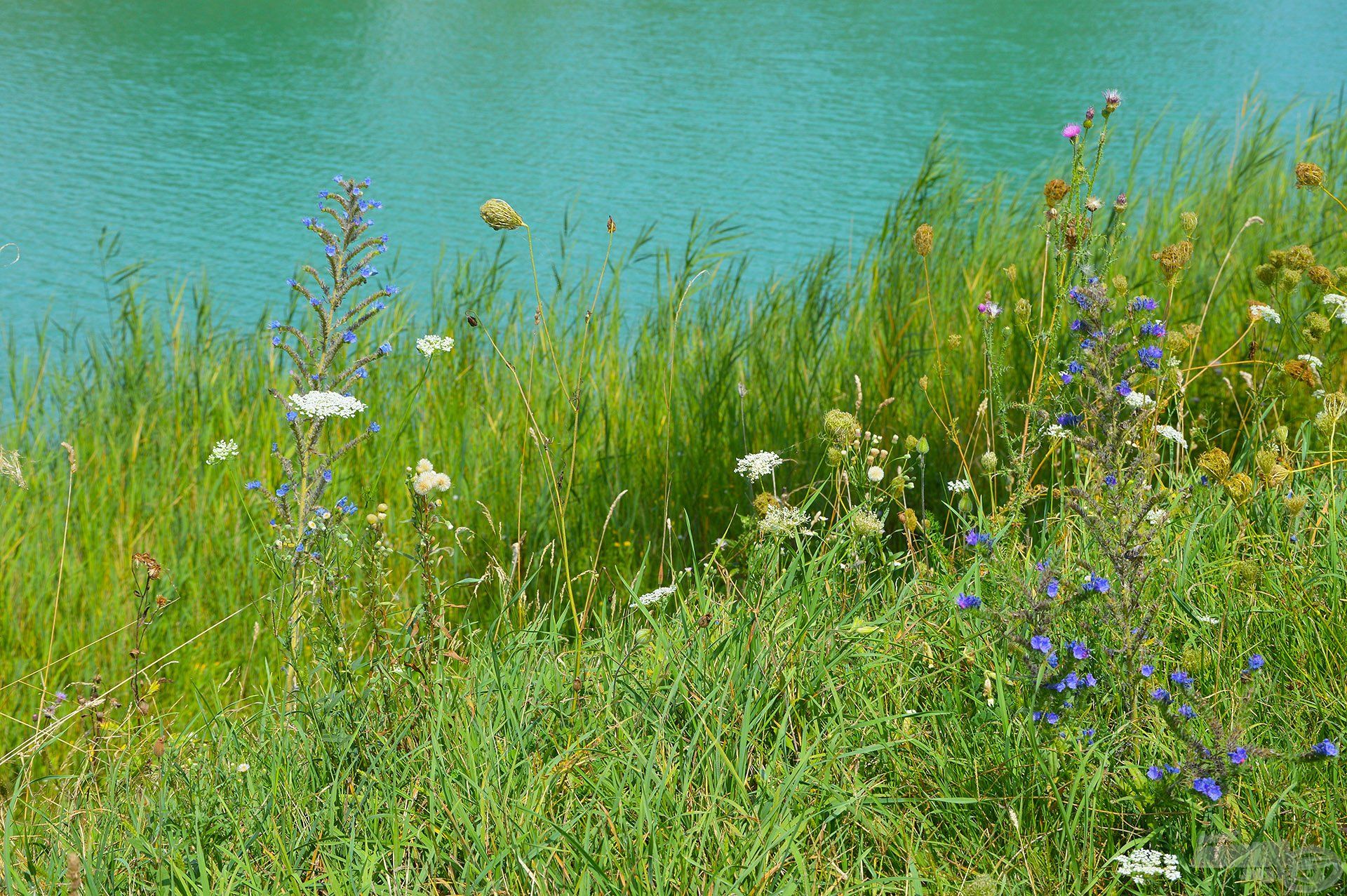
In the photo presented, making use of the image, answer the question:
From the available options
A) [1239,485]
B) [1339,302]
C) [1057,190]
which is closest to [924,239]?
[1057,190]

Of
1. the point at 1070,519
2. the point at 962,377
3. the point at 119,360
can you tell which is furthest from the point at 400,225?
the point at 1070,519

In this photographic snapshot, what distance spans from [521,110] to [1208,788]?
1230cm

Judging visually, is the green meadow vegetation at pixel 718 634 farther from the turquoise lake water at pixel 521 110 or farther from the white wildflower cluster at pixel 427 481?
the turquoise lake water at pixel 521 110

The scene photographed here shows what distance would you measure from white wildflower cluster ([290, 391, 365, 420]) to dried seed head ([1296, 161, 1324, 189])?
2.11m

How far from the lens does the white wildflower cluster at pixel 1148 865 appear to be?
4.36ft

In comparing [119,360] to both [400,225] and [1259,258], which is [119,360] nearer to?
[1259,258]

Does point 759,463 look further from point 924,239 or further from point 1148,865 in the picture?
point 1148,865

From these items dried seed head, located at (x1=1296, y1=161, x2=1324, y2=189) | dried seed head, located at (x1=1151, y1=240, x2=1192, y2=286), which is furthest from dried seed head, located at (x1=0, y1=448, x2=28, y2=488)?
dried seed head, located at (x1=1296, y1=161, x2=1324, y2=189)

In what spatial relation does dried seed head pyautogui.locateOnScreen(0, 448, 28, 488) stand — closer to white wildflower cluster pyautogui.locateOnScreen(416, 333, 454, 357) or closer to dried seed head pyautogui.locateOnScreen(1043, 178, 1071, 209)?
white wildflower cluster pyautogui.locateOnScreen(416, 333, 454, 357)

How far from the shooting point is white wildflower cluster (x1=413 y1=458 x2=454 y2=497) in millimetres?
1735

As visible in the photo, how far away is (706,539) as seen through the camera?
296 centimetres

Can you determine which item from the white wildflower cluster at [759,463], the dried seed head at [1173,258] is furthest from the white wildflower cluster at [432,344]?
the dried seed head at [1173,258]

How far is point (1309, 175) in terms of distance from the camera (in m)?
2.50

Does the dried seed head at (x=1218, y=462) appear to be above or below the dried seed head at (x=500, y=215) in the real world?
below
